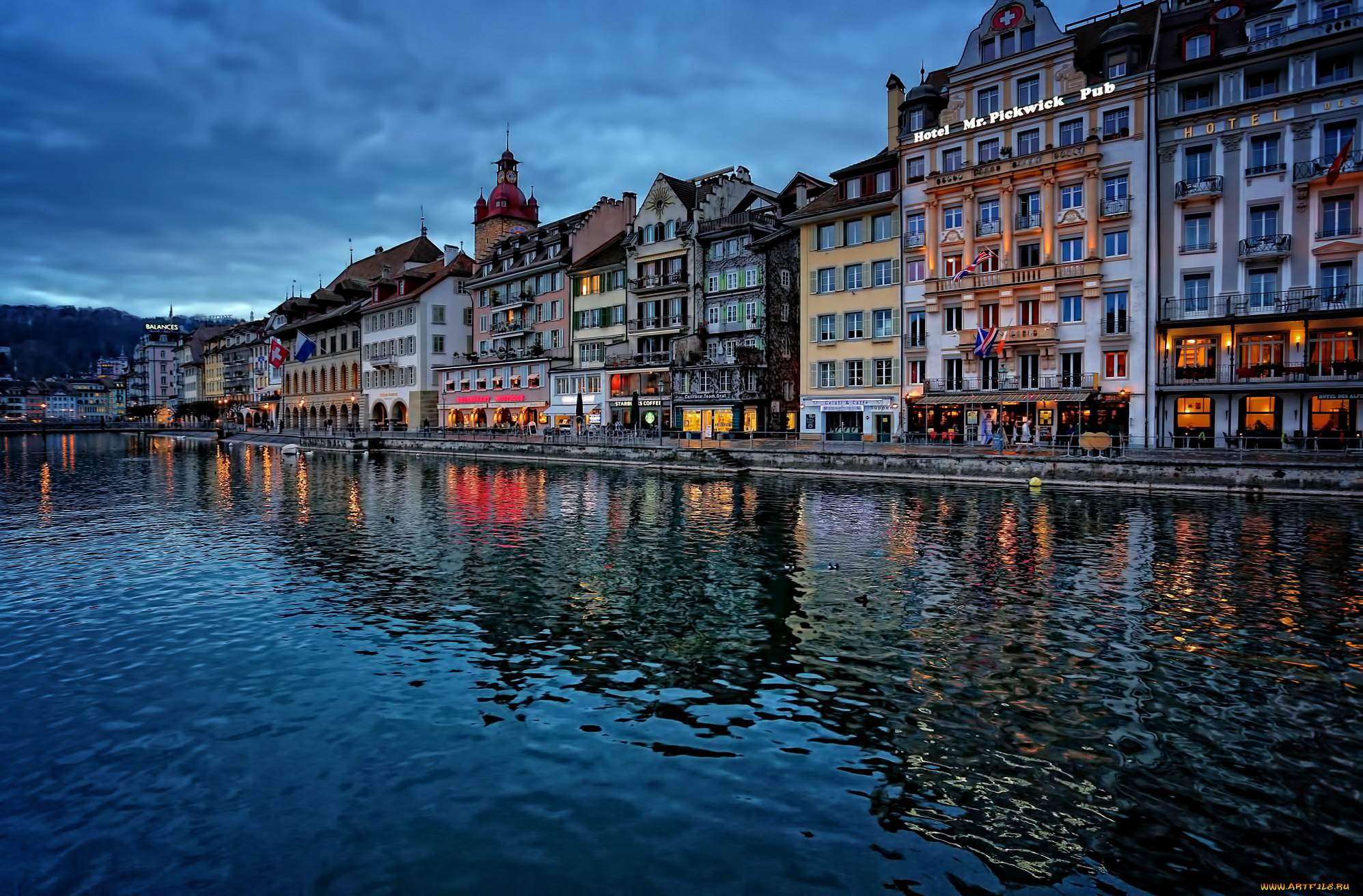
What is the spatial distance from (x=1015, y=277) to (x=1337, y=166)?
16.2 meters

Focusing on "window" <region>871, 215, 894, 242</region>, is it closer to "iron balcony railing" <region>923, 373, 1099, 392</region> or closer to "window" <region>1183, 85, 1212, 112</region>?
"iron balcony railing" <region>923, 373, 1099, 392</region>

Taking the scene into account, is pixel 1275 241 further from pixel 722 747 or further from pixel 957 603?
pixel 722 747

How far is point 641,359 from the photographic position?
232 ft

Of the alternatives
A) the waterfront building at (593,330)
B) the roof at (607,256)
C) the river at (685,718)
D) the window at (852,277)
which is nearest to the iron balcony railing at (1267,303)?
the window at (852,277)

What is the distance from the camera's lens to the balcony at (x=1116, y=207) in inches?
1818

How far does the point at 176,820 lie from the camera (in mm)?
7785

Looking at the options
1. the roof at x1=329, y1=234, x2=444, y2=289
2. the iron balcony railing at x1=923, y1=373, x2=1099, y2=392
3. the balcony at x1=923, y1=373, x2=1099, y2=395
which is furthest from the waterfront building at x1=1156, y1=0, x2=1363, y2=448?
the roof at x1=329, y1=234, x2=444, y2=289

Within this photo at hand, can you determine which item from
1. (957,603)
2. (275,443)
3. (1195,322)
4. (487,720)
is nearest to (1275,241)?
(1195,322)

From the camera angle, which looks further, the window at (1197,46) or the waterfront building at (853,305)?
the waterfront building at (853,305)

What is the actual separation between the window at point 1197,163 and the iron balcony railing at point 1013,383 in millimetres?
12268

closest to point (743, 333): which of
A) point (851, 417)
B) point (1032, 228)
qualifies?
point (851, 417)

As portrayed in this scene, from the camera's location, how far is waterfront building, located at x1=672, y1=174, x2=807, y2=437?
63312mm

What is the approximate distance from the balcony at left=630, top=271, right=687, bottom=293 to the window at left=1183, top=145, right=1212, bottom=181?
121ft

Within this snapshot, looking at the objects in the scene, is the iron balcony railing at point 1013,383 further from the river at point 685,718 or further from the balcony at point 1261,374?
the river at point 685,718
